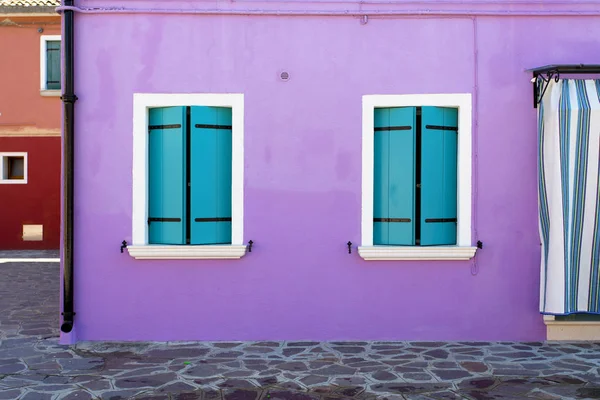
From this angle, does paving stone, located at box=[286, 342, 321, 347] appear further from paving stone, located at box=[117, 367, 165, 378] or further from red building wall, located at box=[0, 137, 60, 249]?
red building wall, located at box=[0, 137, 60, 249]

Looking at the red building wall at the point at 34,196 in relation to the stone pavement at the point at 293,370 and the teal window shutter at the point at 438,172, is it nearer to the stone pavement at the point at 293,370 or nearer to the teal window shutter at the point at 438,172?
the stone pavement at the point at 293,370

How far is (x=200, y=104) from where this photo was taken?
6613mm

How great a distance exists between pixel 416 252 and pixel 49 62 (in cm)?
1363

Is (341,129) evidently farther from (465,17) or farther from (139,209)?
(139,209)

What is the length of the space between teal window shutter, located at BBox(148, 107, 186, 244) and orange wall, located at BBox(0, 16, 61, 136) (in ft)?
36.7

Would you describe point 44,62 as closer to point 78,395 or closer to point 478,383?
point 78,395

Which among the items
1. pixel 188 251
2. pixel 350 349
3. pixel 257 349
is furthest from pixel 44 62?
pixel 350 349

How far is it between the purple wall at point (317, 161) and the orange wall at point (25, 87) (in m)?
11.0

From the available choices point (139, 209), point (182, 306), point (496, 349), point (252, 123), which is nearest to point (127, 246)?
point (139, 209)

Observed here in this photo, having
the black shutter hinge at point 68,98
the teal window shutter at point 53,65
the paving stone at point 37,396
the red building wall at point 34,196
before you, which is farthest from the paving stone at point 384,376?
the teal window shutter at point 53,65

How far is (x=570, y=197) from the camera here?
6355mm

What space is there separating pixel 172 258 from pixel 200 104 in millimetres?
1654

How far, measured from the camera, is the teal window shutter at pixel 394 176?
6617 mm

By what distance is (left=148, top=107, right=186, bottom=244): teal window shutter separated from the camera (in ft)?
21.8
